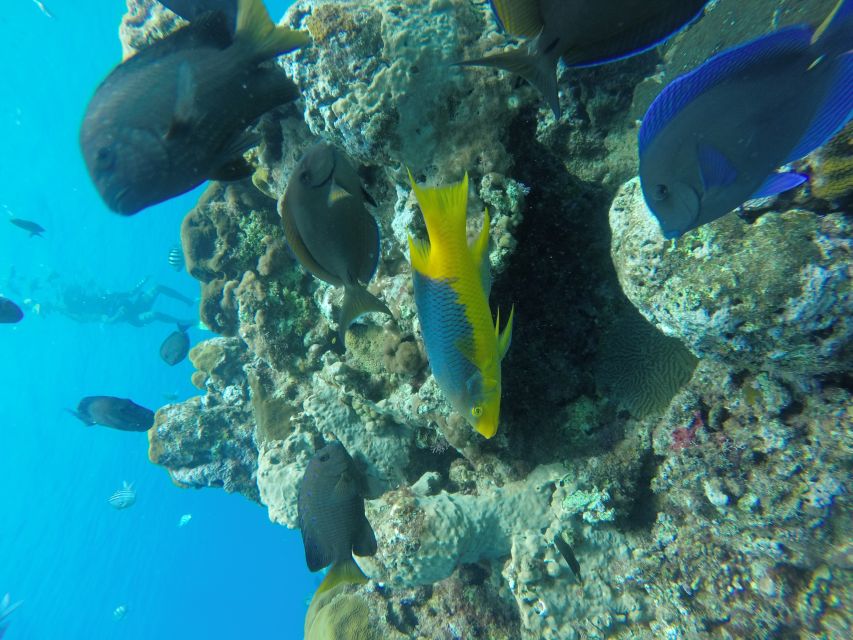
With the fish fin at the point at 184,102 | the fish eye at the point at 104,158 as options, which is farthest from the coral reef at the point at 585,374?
the fish eye at the point at 104,158

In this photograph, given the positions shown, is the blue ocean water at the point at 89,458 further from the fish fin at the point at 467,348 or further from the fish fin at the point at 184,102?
the fish fin at the point at 467,348

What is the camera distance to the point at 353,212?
6.02 ft

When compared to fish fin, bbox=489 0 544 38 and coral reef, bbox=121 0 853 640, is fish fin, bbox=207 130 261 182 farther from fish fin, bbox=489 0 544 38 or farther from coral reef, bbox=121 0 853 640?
coral reef, bbox=121 0 853 640

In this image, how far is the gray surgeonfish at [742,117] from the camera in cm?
145

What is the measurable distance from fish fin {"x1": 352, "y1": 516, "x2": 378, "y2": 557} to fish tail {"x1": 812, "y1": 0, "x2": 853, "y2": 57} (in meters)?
3.52

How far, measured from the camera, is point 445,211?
52.8 inches

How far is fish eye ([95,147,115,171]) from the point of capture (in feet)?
4.63

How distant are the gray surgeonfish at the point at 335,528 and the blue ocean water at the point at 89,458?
3803cm

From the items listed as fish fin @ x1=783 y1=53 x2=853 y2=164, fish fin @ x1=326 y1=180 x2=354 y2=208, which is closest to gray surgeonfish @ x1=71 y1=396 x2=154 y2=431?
fish fin @ x1=326 y1=180 x2=354 y2=208

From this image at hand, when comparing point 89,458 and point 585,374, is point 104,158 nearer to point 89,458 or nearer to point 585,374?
point 585,374

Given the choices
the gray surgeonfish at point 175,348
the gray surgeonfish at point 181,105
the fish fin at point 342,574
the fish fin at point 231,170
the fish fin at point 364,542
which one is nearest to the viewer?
the gray surgeonfish at point 181,105

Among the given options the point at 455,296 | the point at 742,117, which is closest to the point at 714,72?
the point at 742,117

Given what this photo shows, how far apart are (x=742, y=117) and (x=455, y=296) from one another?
4.12 ft

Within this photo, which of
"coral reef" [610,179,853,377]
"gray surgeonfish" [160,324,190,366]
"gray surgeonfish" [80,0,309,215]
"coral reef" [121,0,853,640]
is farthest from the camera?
"gray surgeonfish" [160,324,190,366]
